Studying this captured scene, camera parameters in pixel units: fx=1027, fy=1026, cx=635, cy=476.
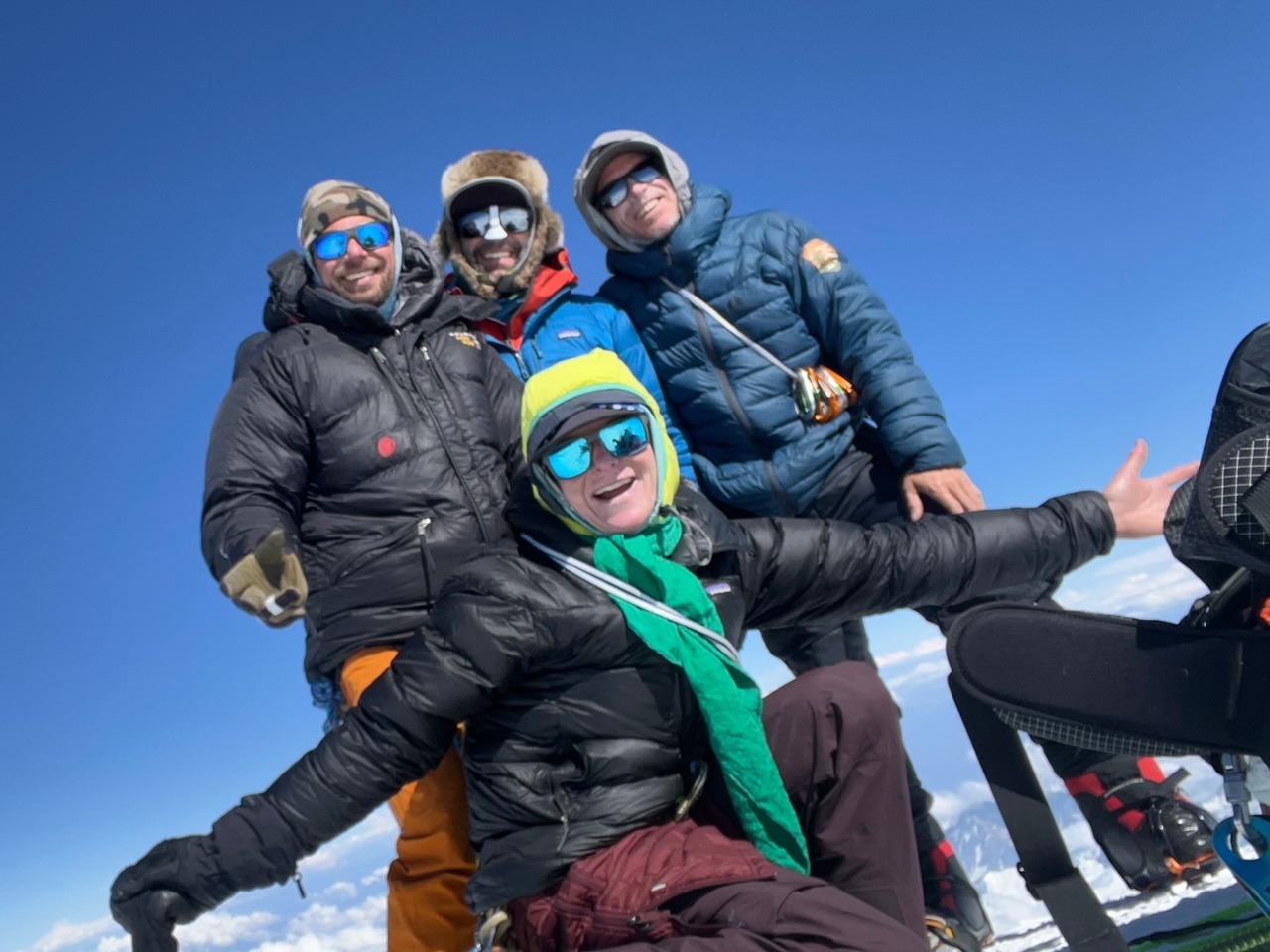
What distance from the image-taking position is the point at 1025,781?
118 inches

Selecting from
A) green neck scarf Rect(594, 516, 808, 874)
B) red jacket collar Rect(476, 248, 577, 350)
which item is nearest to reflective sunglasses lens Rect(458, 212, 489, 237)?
red jacket collar Rect(476, 248, 577, 350)

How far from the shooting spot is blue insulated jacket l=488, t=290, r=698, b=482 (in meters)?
5.12

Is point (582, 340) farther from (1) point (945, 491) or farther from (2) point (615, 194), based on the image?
(1) point (945, 491)

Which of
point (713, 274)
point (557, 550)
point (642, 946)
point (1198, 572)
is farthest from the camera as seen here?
point (713, 274)

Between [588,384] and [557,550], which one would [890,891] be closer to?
[557,550]

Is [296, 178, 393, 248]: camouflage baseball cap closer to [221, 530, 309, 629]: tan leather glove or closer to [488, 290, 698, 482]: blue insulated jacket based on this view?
[488, 290, 698, 482]: blue insulated jacket

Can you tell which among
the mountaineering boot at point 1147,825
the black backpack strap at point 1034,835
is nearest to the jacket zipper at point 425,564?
the black backpack strap at point 1034,835

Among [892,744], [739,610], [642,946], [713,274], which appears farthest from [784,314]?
[642,946]

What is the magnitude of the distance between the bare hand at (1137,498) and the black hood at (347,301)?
2.90 metres

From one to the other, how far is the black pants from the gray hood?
157 cm

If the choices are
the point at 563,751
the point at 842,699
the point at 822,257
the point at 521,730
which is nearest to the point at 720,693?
the point at 842,699

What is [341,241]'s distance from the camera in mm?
4445

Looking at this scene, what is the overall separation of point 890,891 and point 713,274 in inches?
120

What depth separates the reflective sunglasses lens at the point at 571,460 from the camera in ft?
11.0
